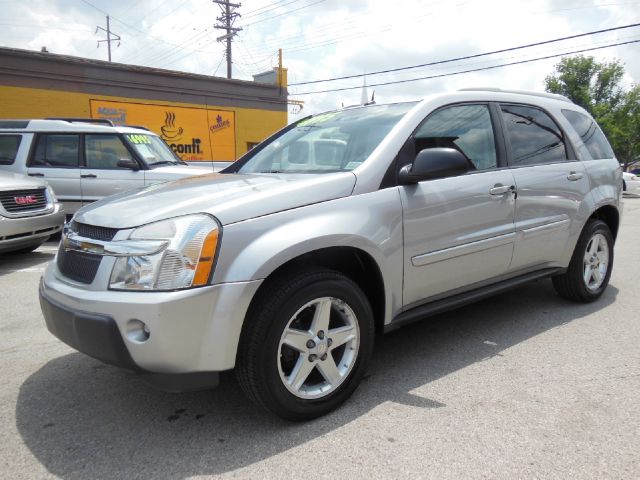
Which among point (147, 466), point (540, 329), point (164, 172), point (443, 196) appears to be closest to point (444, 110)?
point (443, 196)

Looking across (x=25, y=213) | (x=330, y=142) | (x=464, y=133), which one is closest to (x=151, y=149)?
(x=25, y=213)

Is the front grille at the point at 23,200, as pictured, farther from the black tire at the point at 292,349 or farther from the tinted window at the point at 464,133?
the tinted window at the point at 464,133

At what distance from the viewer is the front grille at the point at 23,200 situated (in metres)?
6.05

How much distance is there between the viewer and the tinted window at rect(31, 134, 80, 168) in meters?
8.08

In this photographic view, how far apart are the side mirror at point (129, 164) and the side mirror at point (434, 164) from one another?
6169mm

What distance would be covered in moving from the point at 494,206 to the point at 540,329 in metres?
1.17

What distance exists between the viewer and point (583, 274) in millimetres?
4344

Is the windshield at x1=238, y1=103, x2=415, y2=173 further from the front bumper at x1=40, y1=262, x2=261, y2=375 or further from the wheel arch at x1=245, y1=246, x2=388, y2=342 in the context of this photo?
the front bumper at x1=40, y1=262, x2=261, y2=375

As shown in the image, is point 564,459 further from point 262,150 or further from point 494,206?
point 262,150

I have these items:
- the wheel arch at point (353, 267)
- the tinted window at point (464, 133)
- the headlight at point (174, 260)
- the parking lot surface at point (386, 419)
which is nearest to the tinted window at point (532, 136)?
the tinted window at point (464, 133)

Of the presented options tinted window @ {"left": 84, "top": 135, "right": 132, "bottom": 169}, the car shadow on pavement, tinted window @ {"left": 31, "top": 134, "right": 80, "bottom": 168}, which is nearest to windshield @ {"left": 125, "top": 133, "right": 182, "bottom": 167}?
tinted window @ {"left": 84, "top": 135, "right": 132, "bottom": 169}

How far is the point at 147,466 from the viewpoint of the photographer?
88.1 inches

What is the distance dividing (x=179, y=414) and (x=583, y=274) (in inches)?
137

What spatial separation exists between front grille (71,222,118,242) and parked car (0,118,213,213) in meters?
5.46
